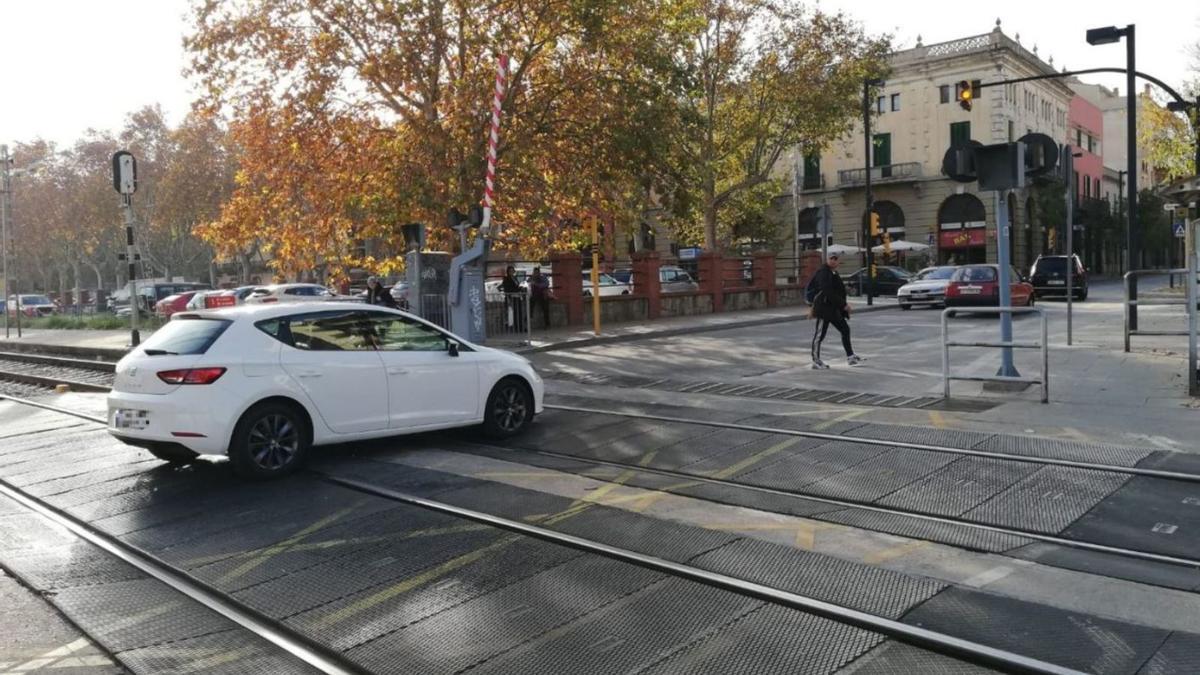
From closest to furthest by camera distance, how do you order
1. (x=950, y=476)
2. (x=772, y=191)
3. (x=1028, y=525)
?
(x=1028, y=525) < (x=950, y=476) < (x=772, y=191)

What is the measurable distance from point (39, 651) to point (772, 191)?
131ft

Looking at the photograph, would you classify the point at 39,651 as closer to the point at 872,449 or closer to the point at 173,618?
the point at 173,618

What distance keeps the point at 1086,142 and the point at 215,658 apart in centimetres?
7826

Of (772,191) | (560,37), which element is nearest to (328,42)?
(560,37)

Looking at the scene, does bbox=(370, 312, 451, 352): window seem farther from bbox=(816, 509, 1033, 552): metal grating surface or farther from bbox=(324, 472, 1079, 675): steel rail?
bbox=(816, 509, 1033, 552): metal grating surface

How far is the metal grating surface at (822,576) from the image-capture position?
464 cm

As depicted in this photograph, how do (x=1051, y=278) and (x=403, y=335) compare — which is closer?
(x=403, y=335)

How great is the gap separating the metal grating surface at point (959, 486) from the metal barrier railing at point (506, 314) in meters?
16.2

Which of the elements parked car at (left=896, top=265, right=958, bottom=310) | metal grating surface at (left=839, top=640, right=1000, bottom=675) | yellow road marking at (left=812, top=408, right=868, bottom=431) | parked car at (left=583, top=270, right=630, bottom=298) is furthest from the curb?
metal grating surface at (left=839, top=640, right=1000, bottom=675)

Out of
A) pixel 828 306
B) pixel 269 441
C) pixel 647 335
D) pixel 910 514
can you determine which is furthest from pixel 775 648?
pixel 647 335

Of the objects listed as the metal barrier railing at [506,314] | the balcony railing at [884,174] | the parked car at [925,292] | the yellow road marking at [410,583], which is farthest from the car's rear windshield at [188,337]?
the balcony railing at [884,174]

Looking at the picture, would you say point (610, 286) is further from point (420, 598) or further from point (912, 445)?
point (420, 598)

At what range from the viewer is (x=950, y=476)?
23.4 ft

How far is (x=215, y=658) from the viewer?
428 cm
